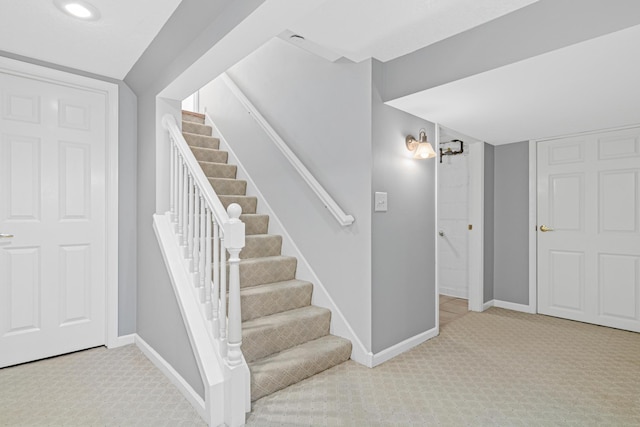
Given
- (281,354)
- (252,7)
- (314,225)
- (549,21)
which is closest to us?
(252,7)

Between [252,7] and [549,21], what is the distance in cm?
146

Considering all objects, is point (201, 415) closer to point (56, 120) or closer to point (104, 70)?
point (56, 120)

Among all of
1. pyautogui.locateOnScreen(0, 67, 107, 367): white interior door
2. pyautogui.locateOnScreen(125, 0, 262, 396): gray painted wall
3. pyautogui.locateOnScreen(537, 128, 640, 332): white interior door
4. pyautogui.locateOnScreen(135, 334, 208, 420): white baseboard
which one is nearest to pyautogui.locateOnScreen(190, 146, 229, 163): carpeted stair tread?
pyautogui.locateOnScreen(125, 0, 262, 396): gray painted wall

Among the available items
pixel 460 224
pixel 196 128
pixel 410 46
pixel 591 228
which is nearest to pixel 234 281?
pixel 410 46

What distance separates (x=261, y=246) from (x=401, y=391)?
1.53 meters

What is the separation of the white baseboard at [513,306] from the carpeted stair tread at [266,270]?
255 cm

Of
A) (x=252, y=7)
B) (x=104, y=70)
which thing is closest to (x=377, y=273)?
(x=252, y=7)

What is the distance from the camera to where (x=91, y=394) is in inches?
79.3

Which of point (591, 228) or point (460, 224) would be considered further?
point (460, 224)

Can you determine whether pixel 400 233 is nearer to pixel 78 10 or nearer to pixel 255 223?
pixel 255 223

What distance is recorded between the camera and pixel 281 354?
2248 millimetres

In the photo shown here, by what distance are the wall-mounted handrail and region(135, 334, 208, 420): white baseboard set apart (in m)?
1.37

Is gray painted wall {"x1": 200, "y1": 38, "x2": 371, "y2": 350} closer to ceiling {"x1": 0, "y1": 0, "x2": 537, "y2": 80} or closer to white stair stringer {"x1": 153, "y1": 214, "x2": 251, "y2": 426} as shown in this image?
ceiling {"x1": 0, "y1": 0, "x2": 537, "y2": 80}

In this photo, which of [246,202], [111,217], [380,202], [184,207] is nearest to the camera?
[184,207]
